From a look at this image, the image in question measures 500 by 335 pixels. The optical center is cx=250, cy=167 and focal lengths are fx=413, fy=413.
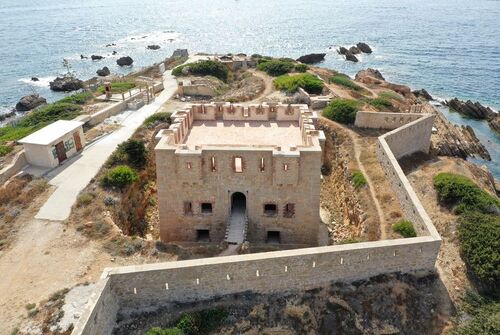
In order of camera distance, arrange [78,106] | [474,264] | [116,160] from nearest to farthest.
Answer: [474,264] → [116,160] → [78,106]

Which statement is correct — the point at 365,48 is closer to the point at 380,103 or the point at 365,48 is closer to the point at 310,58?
the point at 310,58

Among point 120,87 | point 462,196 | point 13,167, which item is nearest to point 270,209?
point 462,196

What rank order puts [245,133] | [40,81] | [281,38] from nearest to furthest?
[245,133] < [40,81] < [281,38]

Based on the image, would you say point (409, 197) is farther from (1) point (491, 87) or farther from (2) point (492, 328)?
(1) point (491, 87)

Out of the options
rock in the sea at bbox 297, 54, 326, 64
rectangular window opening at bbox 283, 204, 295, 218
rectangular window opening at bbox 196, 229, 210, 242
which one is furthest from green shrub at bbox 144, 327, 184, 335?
rock in the sea at bbox 297, 54, 326, 64

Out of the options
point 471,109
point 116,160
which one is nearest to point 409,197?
point 116,160

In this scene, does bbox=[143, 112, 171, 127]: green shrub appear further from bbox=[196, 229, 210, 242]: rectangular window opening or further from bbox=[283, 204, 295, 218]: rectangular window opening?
bbox=[283, 204, 295, 218]: rectangular window opening

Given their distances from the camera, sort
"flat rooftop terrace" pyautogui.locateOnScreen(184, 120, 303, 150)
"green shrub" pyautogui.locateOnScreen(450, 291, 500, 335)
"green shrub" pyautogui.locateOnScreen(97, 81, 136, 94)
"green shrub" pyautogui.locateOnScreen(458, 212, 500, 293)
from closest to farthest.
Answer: "green shrub" pyautogui.locateOnScreen(450, 291, 500, 335)
"green shrub" pyautogui.locateOnScreen(458, 212, 500, 293)
"flat rooftop terrace" pyautogui.locateOnScreen(184, 120, 303, 150)
"green shrub" pyautogui.locateOnScreen(97, 81, 136, 94)
